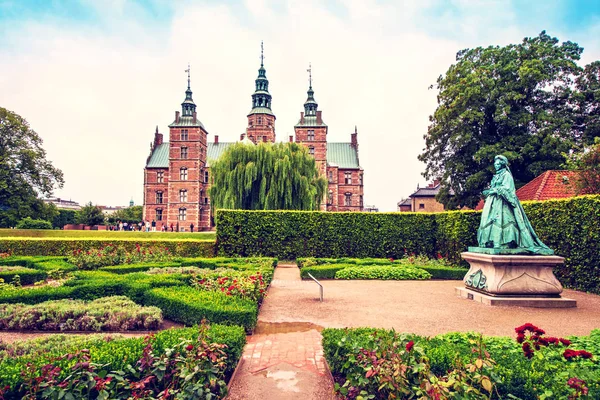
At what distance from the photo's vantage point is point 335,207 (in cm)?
4900

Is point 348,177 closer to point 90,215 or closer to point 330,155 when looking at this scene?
point 330,155

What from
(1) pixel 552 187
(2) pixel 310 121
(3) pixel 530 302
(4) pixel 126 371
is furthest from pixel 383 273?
(2) pixel 310 121

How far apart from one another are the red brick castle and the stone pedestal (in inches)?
1393

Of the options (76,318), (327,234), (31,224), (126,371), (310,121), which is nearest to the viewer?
(126,371)

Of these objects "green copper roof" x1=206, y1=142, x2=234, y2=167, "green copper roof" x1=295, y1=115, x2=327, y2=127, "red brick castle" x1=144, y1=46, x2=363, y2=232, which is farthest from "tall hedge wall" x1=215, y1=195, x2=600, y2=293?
"green copper roof" x1=206, y1=142, x2=234, y2=167

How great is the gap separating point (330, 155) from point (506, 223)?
146 ft

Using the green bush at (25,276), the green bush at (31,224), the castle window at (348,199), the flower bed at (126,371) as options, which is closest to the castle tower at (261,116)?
the castle window at (348,199)

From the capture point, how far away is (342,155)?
52.0 m

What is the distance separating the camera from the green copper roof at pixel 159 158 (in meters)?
48.4

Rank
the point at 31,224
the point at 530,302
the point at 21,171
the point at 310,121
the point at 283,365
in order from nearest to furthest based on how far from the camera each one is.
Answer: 1. the point at 283,365
2. the point at 530,302
3. the point at 21,171
4. the point at 31,224
5. the point at 310,121

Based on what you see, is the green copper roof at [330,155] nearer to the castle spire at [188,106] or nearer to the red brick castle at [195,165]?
the red brick castle at [195,165]

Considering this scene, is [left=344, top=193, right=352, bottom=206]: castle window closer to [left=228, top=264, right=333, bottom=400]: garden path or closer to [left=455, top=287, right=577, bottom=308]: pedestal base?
[left=455, top=287, right=577, bottom=308]: pedestal base

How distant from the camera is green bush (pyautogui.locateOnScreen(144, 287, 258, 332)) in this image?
5453mm

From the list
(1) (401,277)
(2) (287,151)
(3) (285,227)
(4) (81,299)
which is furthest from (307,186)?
(4) (81,299)
